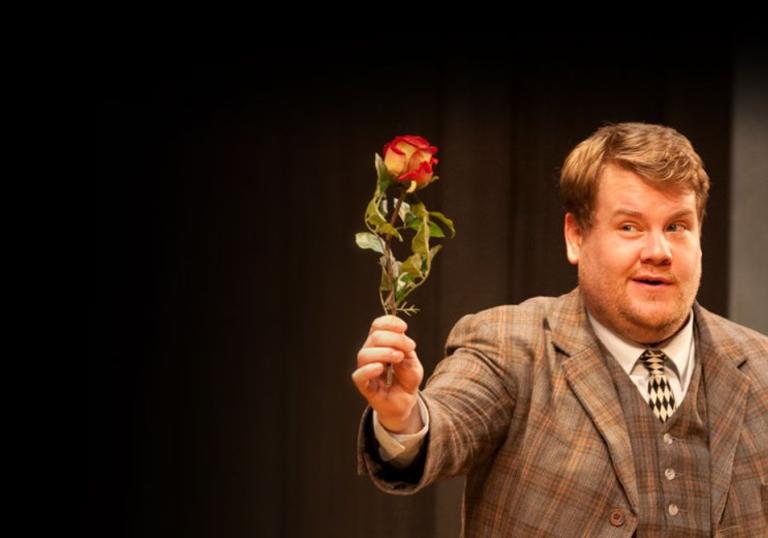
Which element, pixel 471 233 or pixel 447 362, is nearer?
pixel 447 362

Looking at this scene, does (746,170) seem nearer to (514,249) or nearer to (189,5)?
(514,249)

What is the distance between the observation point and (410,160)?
1340 millimetres

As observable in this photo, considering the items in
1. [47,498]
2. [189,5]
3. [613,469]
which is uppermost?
[189,5]

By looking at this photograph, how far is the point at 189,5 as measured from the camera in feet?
9.64

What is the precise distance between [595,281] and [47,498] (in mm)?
1932

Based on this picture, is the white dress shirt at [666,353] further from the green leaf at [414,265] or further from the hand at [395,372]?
the green leaf at [414,265]

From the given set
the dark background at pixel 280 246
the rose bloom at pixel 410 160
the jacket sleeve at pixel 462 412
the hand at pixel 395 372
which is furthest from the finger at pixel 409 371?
the dark background at pixel 280 246

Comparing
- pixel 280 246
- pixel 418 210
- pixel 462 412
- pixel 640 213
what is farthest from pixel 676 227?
pixel 280 246

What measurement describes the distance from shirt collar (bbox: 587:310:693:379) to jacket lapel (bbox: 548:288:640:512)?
3 cm

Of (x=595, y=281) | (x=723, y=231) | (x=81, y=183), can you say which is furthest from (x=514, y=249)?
(x=81, y=183)

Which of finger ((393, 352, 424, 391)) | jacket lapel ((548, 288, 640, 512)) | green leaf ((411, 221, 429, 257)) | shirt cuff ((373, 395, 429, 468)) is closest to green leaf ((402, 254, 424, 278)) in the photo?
green leaf ((411, 221, 429, 257))

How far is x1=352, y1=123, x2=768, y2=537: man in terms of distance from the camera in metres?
1.69

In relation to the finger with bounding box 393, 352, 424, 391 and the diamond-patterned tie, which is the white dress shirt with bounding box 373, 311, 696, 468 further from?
the finger with bounding box 393, 352, 424, 391

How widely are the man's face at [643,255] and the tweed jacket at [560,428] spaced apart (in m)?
0.08
